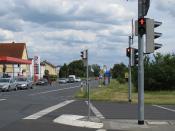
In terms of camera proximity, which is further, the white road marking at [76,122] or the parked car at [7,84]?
the parked car at [7,84]

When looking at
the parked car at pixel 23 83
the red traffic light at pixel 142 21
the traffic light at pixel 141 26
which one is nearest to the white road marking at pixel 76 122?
the traffic light at pixel 141 26

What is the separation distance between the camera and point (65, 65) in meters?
198

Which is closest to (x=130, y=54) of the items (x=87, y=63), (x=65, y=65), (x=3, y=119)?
(x=87, y=63)

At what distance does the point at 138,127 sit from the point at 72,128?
2267mm

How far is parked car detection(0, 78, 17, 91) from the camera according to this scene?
59713mm

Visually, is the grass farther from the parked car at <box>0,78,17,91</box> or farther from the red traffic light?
the red traffic light

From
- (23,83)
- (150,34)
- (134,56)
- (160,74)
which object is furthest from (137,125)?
(23,83)

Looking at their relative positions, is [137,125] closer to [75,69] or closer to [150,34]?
[150,34]

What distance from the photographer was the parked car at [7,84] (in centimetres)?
5971

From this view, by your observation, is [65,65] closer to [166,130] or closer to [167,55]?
[167,55]

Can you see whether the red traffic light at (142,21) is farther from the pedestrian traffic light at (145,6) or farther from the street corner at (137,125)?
the street corner at (137,125)

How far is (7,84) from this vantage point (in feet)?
200

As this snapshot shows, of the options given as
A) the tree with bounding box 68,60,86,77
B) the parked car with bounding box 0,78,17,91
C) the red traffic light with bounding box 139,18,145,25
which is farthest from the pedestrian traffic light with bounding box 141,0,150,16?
the tree with bounding box 68,60,86,77

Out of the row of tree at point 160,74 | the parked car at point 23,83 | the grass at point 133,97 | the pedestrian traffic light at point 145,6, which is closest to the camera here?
the pedestrian traffic light at point 145,6
